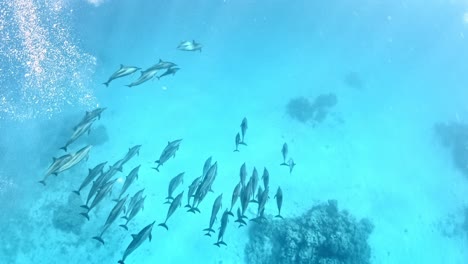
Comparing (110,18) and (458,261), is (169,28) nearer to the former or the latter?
(110,18)

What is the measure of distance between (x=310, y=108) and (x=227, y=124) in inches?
253

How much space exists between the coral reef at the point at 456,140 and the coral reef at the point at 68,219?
83.7ft

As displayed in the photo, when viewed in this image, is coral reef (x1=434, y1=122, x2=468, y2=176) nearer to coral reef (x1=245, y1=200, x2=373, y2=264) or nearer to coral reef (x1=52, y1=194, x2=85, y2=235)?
coral reef (x1=245, y1=200, x2=373, y2=264)

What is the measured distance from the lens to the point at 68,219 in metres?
16.8

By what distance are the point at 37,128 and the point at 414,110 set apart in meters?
29.6

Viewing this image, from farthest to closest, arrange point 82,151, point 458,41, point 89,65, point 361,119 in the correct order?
point 458,41, point 89,65, point 361,119, point 82,151

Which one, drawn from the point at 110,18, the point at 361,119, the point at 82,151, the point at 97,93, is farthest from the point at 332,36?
the point at 82,151

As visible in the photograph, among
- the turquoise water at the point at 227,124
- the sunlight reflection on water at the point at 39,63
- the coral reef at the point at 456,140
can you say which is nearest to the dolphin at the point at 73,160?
the turquoise water at the point at 227,124

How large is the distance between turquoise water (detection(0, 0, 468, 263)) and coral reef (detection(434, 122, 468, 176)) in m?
0.13

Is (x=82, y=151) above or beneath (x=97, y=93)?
beneath

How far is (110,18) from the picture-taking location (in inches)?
1399

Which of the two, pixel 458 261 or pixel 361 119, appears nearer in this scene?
pixel 458 261

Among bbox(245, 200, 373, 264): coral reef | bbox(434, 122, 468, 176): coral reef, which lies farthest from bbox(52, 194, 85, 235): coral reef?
bbox(434, 122, 468, 176): coral reef

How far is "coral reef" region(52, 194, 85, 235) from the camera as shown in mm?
16641
